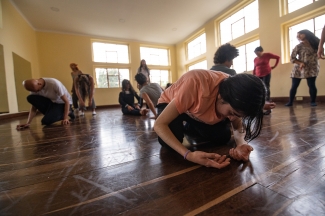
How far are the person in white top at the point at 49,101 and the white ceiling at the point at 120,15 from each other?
3130mm

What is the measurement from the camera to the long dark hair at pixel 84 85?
3.28 meters

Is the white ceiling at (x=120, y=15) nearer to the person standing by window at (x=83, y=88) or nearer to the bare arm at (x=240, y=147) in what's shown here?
the person standing by window at (x=83, y=88)

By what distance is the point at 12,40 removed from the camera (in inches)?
151

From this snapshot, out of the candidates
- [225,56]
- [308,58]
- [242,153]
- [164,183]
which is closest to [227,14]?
[308,58]

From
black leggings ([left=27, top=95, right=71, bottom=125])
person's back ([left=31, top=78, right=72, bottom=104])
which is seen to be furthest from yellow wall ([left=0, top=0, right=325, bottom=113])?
person's back ([left=31, top=78, right=72, bottom=104])

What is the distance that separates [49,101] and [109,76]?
14.4 ft

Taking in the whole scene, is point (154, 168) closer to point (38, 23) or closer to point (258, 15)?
point (258, 15)

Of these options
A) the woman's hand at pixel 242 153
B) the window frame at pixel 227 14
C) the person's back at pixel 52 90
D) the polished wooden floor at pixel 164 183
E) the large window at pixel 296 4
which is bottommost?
the polished wooden floor at pixel 164 183

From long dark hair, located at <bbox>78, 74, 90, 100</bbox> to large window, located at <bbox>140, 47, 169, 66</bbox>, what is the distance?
4149mm

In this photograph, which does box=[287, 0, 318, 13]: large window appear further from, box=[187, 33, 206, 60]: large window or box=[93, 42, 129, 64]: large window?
box=[93, 42, 129, 64]: large window

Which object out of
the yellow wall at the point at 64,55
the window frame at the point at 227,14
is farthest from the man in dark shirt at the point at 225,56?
the yellow wall at the point at 64,55

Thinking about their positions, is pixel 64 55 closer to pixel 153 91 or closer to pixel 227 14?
pixel 153 91

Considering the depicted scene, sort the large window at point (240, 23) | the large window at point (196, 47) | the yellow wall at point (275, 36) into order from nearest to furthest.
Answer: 1. the yellow wall at point (275, 36)
2. the large window at point (240, 23)
3. the large window at point (196, 47)

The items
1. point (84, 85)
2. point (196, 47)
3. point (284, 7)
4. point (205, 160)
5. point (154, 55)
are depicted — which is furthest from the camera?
point (154, 55)
